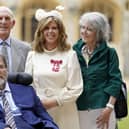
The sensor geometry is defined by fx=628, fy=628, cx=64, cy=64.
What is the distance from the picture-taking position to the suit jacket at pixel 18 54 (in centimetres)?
584

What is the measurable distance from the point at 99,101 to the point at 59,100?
1.41 feet

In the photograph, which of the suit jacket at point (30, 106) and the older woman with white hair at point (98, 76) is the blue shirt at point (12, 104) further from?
the older woman with white hair at point (98, 76)

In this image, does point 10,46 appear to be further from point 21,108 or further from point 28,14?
point 28,14

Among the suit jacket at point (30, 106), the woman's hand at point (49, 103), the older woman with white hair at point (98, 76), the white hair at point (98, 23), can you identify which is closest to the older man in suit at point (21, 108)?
the suit jacket at point (30, 106)

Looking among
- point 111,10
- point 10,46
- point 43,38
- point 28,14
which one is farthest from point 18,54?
Answer: point 111,10

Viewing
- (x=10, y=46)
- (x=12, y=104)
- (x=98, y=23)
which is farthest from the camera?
(x=10, y=46)

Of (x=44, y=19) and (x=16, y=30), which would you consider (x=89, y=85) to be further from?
(x=16, y=30)

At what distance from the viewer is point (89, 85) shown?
19.1 feet

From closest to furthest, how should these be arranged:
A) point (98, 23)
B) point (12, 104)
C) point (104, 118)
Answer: point (12, 104) → point (98, 23) → point (104, 118)

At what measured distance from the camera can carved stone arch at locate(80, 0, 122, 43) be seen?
24344 millimetres

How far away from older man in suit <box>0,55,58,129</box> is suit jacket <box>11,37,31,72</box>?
50 cm

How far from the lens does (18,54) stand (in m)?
5.89

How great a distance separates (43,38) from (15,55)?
378mm

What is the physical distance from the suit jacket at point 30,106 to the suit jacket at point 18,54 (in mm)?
506
